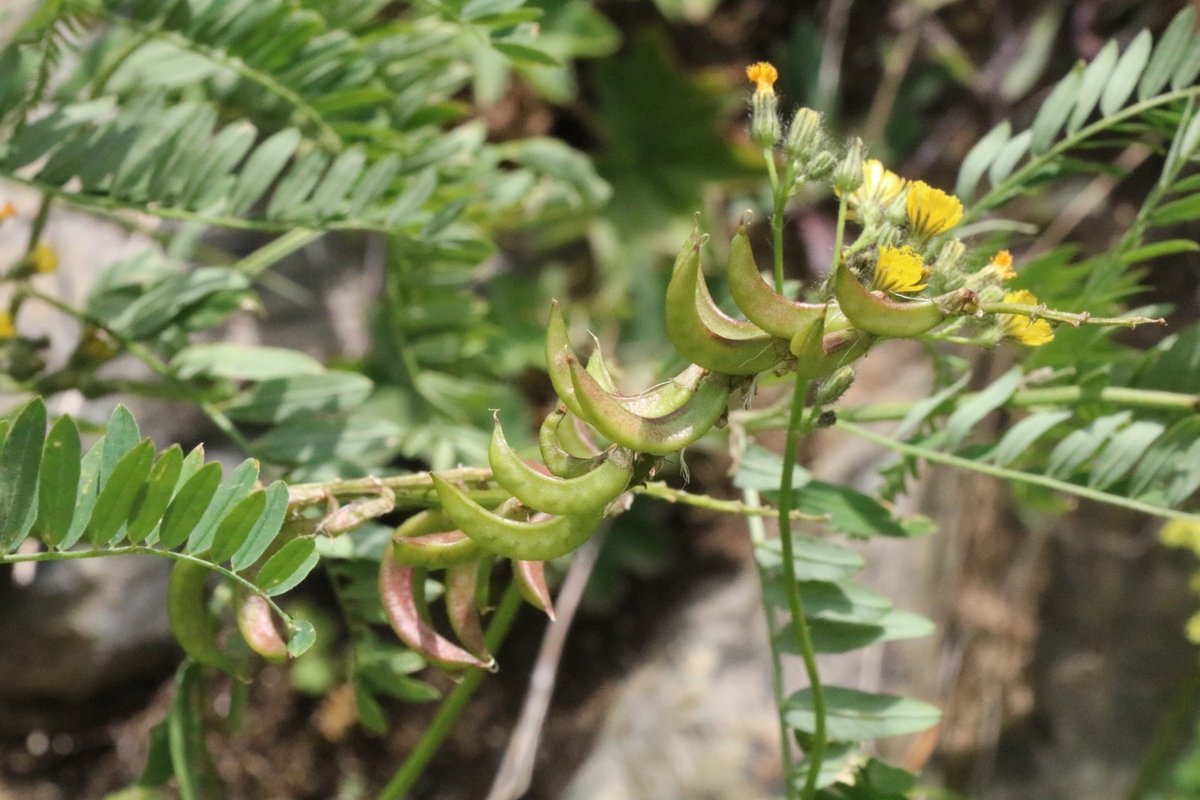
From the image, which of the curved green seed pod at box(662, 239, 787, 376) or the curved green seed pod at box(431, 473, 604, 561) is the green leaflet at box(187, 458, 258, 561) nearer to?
the curved green seed pod at box(431, 473, 604, 561)

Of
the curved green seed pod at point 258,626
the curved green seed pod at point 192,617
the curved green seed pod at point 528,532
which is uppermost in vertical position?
the curved green seed pod at point 528,532

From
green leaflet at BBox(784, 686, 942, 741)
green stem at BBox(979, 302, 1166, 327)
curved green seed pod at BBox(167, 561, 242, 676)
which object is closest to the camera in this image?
green stem at BBox(979, 302, 1166, 327)

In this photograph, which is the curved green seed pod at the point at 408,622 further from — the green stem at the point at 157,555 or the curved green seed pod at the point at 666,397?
the curved green seed pod at the point at 666,397

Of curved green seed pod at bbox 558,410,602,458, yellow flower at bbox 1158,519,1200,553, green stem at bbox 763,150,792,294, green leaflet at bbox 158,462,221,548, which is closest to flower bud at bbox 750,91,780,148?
green stem at bbox 763,150,792,294

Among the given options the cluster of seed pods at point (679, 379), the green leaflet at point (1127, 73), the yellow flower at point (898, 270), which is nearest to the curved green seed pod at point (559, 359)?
the cluster of seed pods at point (679, 379)

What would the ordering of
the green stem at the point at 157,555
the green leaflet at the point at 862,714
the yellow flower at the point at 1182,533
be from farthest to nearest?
the yellow flower at the point at 1182,533 → the green leaflet at the point at 862,714 → the green stem at the point at 157,555

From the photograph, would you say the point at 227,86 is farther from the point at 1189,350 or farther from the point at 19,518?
the point at 1189,350

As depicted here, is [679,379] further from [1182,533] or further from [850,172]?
[1182,533]
